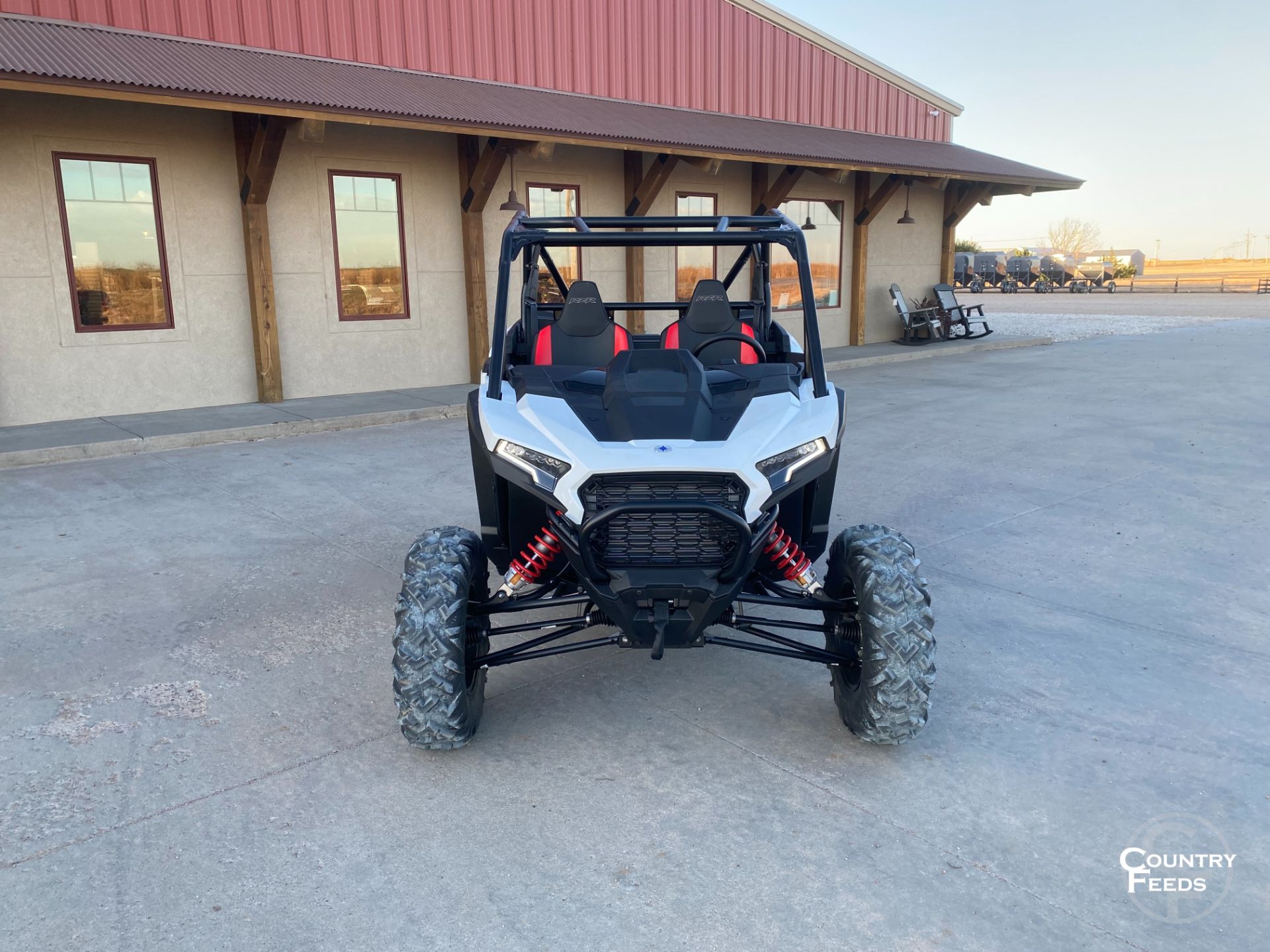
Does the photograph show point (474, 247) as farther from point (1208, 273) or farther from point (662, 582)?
point (1208, 273)

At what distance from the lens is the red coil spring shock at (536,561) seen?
3252mm

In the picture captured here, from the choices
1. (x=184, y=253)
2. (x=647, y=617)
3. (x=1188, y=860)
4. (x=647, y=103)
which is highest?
Answer: (x=647, y=103)

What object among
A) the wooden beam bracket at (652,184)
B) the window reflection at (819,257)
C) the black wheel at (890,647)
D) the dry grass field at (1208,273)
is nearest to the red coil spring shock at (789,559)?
the black wheel at (890,647)

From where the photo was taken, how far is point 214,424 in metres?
8.87

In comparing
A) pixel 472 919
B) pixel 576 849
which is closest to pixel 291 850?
pixel 472 919

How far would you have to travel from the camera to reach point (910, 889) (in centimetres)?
244

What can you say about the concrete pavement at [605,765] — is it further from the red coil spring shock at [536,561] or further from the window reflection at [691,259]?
the window reflection at [691,259]

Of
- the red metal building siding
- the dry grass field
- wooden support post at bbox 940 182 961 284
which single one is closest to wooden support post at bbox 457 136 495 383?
the red metal building siding

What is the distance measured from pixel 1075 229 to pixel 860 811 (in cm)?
9355

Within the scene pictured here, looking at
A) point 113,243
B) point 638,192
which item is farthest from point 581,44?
point 113,243

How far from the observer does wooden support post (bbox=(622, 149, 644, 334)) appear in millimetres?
13445

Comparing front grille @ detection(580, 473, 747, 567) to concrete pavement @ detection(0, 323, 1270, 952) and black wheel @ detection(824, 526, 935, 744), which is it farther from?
concrete pavement @ detection(0, 323, 1270, 952)

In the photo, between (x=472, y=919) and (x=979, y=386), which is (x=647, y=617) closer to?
(x=472, y=919)

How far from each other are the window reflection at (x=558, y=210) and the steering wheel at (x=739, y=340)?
29.2ft
